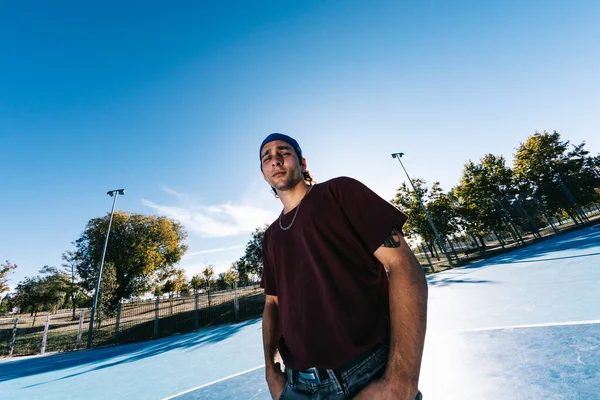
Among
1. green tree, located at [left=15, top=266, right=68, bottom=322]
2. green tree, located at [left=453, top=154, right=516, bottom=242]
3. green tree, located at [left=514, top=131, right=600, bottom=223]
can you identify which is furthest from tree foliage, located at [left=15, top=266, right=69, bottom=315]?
green tree, located at [left=514, top=131, right=600, bottom=223]

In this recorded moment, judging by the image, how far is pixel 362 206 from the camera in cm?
135

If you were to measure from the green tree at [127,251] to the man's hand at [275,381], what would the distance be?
3126 cm

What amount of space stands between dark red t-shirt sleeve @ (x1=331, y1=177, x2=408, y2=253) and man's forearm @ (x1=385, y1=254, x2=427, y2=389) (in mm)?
182

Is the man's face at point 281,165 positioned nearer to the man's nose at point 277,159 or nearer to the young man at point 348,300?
the man's nose at point 277,159

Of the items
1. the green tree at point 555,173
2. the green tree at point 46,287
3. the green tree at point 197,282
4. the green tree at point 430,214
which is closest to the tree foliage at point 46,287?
the green tree at point 46,287

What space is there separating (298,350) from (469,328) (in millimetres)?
6565

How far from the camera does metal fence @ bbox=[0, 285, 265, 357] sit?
1527 cm

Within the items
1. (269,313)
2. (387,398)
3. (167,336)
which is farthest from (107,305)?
(387,398)

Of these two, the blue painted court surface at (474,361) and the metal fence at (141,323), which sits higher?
the metal fence at (141,323)

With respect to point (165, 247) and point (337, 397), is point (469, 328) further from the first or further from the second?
point (165, 247)

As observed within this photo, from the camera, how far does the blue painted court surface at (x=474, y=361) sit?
Answer: 337 centimetres

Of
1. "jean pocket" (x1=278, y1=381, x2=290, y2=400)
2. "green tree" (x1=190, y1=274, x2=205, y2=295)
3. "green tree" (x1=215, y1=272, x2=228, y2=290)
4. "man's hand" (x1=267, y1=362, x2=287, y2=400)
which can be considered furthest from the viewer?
"green tree" (x1=215, y1=272, x2=228, y2=290)

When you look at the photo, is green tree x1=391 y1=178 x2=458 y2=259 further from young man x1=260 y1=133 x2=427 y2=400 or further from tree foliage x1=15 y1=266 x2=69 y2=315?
tree foliage x1=15 y1=266 x2=69 y2=315

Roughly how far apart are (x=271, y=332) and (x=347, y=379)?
939 mm
